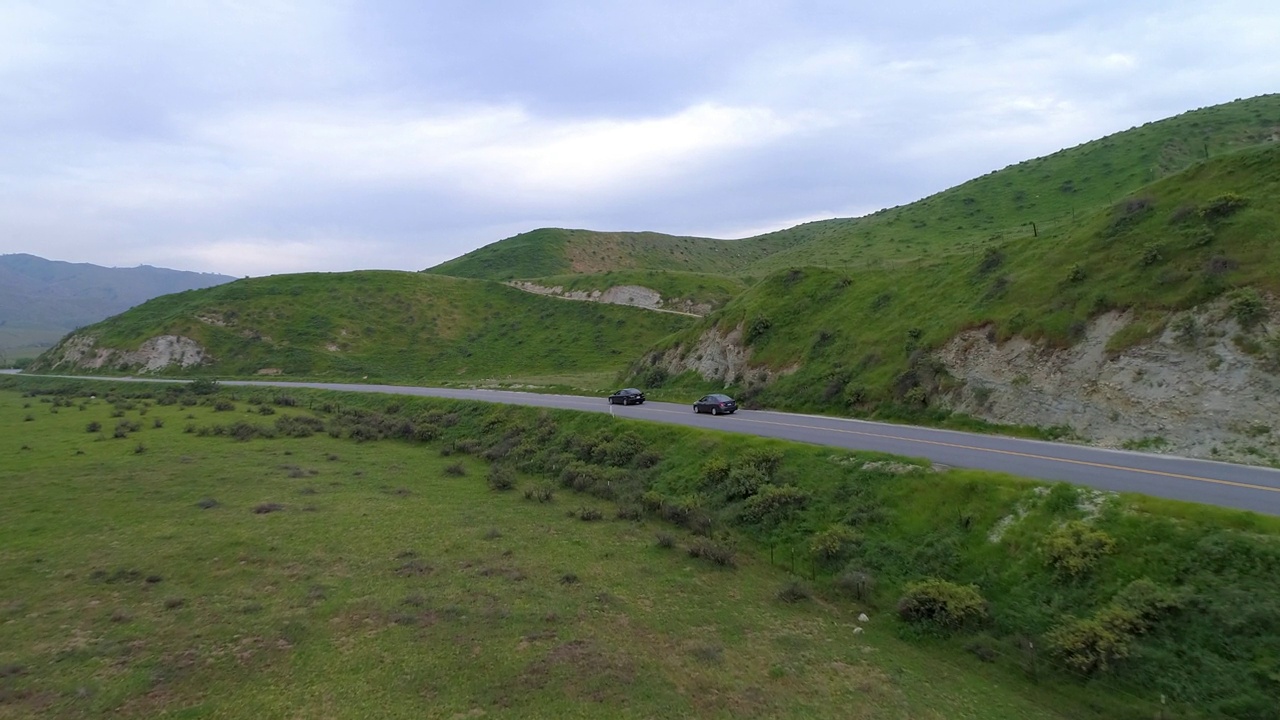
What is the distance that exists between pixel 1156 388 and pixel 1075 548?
1309 centimetres

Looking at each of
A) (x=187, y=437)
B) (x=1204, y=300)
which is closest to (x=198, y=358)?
(x=187, y=437)

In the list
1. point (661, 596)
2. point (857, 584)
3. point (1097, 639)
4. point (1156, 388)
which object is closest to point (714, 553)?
point (661, 596)

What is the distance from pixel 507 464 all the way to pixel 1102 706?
2832cm

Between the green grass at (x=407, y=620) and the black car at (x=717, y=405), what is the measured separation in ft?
41.4

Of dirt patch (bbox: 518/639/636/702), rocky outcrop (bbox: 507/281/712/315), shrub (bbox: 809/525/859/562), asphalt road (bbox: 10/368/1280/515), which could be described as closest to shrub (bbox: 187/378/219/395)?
asphalt road (bbox: 10/368/1280/515)

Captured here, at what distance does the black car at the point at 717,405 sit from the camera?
124 feet

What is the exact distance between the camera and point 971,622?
48.9 feet

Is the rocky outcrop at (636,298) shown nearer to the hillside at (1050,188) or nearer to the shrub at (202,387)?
the hillside at (1050,188)

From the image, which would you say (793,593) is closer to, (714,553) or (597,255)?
(714,553)

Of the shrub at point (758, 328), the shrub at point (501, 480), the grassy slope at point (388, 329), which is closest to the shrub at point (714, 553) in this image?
the shrub at point (501, 480)

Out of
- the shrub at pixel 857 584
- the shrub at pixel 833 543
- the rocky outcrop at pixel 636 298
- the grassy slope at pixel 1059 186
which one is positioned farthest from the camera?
the rocky outcrop at pixel 636 298

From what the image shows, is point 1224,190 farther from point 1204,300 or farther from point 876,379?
point 876,379

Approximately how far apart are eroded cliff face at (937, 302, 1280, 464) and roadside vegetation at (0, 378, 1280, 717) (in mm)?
8803

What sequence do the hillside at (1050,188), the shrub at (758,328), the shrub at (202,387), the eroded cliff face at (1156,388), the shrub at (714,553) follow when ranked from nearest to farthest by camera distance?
the shrub at (714,553), the eroded cliff face at (1156,388), the shrub at (758,328), the shrub at (202,387), the hillside at (1050,188)
